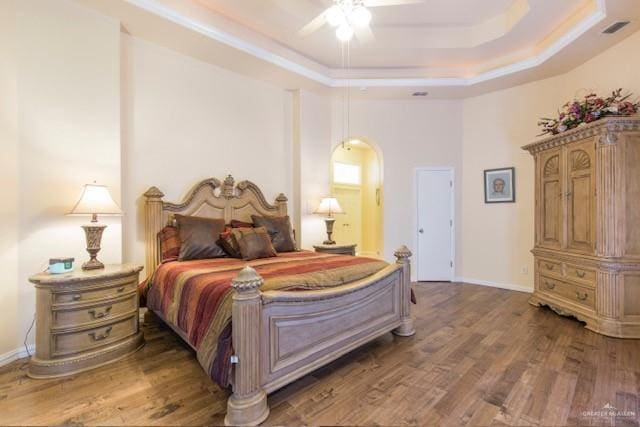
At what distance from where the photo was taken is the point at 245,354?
1.75 m

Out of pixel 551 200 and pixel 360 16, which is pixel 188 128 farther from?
pixel 551 200

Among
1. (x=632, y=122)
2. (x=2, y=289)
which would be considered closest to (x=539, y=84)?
(x=632, y=122)

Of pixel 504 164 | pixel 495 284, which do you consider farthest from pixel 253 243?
→ pixel 504 164

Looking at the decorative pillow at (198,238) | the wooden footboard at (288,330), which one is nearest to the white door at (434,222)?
the wooden footboard at (288,330)

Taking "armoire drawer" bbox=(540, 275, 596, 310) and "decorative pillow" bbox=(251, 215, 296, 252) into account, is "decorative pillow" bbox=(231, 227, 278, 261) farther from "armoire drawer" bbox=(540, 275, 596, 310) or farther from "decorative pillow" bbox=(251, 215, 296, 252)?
"armoire drawer" bbox=(540, 275, 596, 310)

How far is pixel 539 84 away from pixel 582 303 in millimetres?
3115

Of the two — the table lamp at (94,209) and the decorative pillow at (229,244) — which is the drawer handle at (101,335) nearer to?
the table lamp at (94,209)

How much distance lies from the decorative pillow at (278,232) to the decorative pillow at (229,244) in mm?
568

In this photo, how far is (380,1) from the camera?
2518 mm

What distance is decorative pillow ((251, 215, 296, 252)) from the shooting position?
3.80m

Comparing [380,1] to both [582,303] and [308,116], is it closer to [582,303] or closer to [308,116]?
[308,116]

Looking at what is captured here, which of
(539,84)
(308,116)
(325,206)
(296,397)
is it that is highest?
(539,84)

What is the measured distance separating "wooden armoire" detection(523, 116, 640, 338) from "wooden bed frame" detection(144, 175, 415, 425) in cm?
193

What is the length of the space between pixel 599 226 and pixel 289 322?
3253 millimetres
